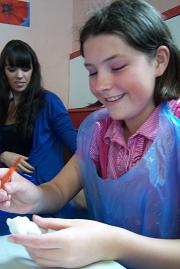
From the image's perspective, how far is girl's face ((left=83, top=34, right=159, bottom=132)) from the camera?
604 mm

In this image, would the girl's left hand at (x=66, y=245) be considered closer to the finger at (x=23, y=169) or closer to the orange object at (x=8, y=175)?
the orange object at (x=8, y=175)

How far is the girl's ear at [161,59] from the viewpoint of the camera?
2.11ft

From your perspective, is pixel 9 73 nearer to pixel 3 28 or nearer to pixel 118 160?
pixel 3 28

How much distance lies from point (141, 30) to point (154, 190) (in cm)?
30

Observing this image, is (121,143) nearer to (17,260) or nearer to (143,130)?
(143,130)

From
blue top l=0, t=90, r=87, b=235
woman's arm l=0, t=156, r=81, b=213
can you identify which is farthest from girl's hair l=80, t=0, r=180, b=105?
blue top l=0, t=90, r=87, b=235

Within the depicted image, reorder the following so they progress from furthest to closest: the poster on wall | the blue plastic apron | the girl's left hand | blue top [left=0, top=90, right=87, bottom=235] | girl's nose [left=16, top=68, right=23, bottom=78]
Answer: the poster on wall < girl's nose [left=16, top=68, right=23, bottom=78] < blue top [left=0, top=90, right=87, bottom=235] < the blue plastic apron < the girl's left hand

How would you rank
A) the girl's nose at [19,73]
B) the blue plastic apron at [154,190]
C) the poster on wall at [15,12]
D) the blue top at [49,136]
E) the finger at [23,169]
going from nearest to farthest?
the blue plastic apron at [154,190]
the finger at [23,169]
the blue top at [49,136]
the girl's nose at [19,73]
the poster on wall at [15,12]

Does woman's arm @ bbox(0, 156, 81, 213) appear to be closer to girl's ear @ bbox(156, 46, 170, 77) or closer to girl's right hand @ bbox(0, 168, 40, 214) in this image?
girl's right hand @ bbox(0, 168, 40, 214)

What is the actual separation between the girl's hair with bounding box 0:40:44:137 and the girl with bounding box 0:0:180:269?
3.14ft

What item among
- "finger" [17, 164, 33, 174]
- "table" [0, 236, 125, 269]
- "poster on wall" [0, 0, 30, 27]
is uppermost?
"poster on wall" [0, 0, 30, 27]

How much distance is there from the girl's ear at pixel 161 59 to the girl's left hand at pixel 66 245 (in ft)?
1.17

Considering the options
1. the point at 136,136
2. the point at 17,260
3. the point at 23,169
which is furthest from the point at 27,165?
the point at 17,260

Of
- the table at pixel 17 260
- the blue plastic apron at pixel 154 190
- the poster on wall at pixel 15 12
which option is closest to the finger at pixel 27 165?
the blue plastic apron at pixel 154 190
